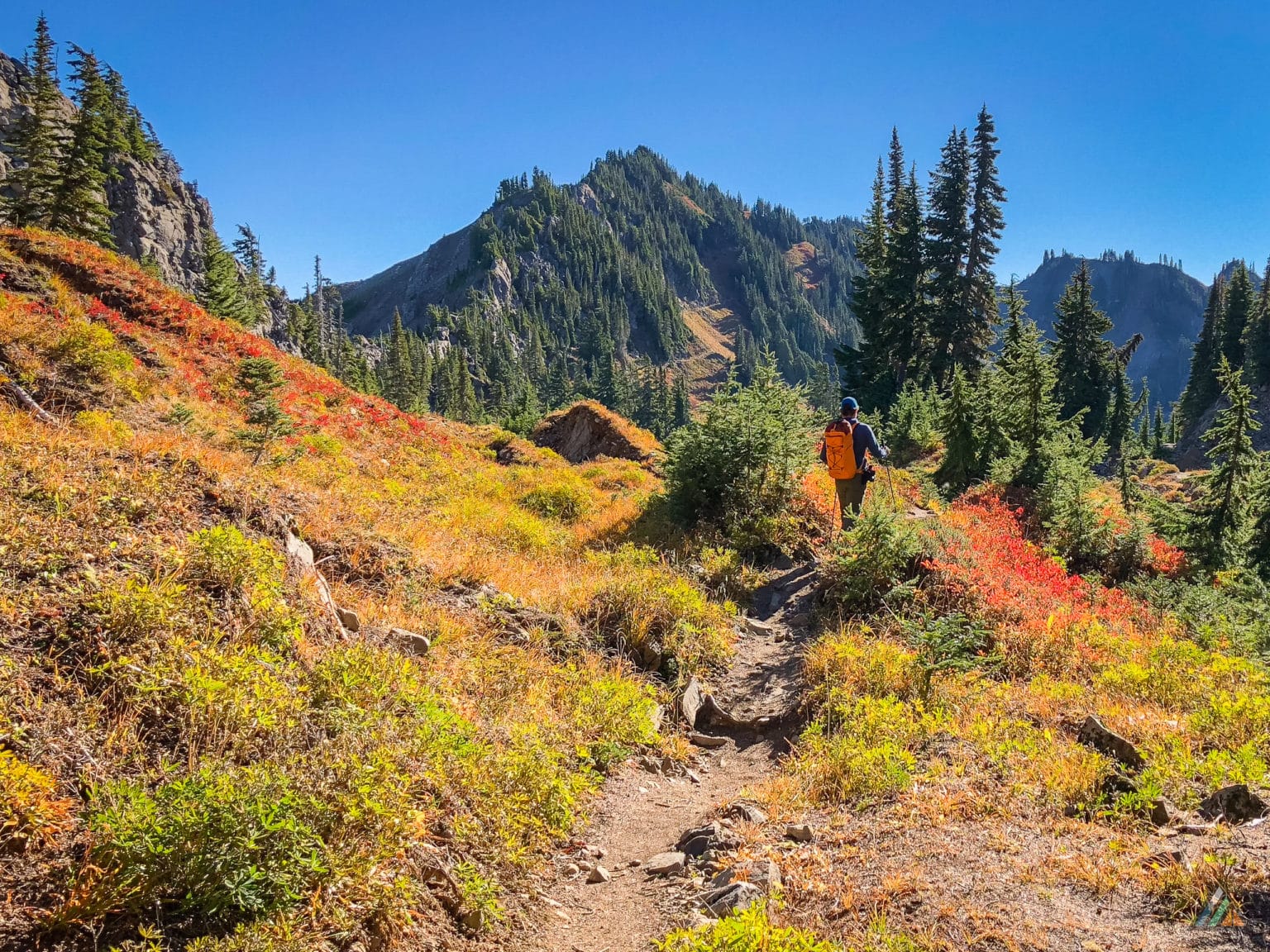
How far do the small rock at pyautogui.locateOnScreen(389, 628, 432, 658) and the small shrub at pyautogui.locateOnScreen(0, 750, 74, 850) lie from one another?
3.09 m

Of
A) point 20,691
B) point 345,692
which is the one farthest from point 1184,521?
point 20,691

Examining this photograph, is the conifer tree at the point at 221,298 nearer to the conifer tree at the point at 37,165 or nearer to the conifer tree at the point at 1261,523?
the conifer tree at the point at 37,165

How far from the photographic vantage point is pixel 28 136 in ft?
106

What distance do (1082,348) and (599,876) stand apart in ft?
174

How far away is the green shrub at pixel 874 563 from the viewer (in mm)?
8922

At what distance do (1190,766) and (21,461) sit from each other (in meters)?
9.46

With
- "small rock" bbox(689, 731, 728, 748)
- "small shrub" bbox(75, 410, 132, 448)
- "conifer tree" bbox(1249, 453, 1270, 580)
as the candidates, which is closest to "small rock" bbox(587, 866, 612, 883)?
"small rock" bbox(689, 731, 728, 748)

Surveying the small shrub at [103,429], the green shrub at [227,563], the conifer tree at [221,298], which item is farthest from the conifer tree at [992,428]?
the conifer tree at [221,298]

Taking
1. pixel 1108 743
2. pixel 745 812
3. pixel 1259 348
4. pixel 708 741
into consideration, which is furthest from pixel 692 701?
pixel 1259 348

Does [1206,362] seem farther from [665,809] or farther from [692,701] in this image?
[665,809]

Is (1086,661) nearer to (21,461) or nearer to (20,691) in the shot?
(20,691)

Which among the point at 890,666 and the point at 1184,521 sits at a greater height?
the point at 1184,521

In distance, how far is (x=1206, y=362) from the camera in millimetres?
65938

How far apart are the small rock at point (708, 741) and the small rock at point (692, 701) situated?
187 millimetres
